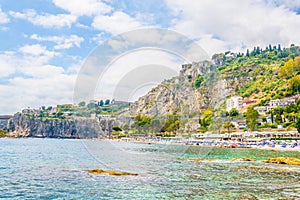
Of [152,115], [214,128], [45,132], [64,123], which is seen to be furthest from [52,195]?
[45,132]

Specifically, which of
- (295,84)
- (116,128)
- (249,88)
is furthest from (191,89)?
(249,88)

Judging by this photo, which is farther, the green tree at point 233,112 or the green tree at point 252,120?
the green tree at point 233,112

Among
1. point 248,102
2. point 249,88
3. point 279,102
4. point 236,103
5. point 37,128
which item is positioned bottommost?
point 37,128

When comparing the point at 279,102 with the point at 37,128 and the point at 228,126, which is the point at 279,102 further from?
the point at 37,128

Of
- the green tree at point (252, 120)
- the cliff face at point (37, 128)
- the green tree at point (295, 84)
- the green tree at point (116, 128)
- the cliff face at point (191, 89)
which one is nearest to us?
the cliff face at point (191, 89)

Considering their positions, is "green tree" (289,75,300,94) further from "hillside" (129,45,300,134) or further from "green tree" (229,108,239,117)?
"green tree" (229,108,239,117)

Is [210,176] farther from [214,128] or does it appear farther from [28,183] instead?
[214,128]

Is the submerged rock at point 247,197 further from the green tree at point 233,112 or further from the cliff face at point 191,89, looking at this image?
the green tree at point 233,112

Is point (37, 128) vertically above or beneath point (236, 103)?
beneath

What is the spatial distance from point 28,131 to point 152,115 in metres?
104

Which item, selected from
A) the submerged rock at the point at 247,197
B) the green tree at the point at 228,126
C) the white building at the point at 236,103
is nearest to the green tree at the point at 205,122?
the green tree at the point at 228,126

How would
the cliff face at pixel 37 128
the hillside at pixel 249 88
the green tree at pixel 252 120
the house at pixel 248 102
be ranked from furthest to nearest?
the cliff face at pixel 37 128, the house at pixel 248 102, the green tree at pixel 252 120, the hillside at pixel 249 88

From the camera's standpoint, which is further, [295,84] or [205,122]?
[295,84]

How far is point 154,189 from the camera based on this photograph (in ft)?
51.2
